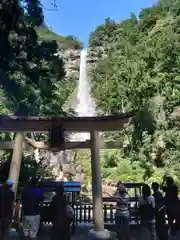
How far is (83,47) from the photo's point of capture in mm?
34531

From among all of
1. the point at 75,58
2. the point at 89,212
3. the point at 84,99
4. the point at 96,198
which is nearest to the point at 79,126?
the point at 96,198

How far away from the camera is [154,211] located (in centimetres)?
510

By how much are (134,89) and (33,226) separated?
541 inches

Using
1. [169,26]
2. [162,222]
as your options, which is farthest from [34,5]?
[169,26]

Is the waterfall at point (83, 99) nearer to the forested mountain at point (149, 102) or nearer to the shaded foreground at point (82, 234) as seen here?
the forested mountain at point (149, 102)

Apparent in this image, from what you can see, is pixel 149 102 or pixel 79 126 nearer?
pixel 79 126

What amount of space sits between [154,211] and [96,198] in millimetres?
1620

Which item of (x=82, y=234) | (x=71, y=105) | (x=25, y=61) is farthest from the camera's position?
(x=71, y=105)

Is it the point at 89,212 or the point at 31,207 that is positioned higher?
the point at 31,207

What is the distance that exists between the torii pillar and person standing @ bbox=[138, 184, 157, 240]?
125 centimetres

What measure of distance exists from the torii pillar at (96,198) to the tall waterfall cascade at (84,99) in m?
16.0

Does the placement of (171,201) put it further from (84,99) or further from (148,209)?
(84,99)

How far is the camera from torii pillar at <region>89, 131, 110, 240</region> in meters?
6.17

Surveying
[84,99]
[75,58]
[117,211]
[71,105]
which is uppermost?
[75,58]
